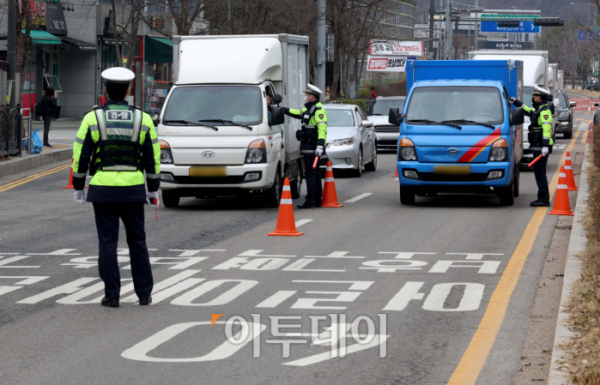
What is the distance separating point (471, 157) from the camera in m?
15.2

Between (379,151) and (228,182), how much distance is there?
50.1 ft

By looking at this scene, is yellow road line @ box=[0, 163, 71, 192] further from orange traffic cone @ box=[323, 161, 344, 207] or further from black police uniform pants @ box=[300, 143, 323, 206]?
orange traffic cone @ box=[323, 161, 344, 207]

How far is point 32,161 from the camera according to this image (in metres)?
22.6

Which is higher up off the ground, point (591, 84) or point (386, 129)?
point (591, 84)

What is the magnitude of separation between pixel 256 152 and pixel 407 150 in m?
2.42

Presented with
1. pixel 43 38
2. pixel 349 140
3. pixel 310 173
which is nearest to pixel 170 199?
pixel 310 173

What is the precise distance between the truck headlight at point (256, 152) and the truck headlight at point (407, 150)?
222 cm

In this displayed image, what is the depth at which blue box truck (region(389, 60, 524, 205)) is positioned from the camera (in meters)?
15.2

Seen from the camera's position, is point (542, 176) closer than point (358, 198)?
Yes

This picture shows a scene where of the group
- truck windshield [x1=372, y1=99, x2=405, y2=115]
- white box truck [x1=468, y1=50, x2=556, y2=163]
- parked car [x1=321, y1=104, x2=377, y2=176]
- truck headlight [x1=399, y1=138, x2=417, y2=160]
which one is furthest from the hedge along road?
truck windshield [x1=372, y1=99, x2=405, y2=115]

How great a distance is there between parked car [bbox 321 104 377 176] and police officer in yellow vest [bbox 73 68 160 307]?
1292cm

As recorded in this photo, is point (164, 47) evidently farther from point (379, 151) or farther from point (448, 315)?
point (448, 315)

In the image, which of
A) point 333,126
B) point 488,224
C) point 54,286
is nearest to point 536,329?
point 54,286

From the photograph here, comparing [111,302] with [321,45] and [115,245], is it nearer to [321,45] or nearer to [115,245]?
[115,245]
